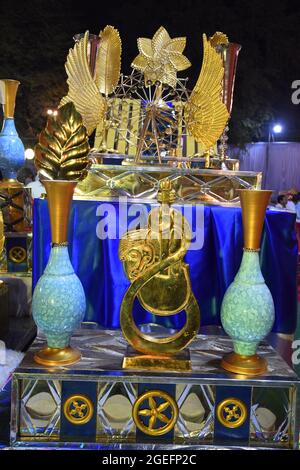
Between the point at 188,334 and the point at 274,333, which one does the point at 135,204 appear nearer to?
the point at 188,334

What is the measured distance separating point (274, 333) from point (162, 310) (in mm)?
648

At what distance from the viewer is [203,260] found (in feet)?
6.19

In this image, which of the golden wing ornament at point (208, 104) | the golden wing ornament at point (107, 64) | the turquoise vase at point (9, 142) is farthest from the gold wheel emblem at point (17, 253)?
the golden wing ornament at point (208, 104)

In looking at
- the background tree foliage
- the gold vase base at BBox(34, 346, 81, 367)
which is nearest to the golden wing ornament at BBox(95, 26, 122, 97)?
the gold vase base at BBox(34, 346, 81, 367)

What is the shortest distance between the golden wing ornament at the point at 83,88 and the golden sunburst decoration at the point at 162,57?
23 centimetres

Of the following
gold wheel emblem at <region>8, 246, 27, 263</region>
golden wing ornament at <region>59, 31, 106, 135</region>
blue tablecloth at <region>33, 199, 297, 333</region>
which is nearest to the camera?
blue tablecloth at <region>33, 199, 297, 333</region>

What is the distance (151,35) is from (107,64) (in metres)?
7.13

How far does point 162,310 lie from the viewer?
4.81 feet

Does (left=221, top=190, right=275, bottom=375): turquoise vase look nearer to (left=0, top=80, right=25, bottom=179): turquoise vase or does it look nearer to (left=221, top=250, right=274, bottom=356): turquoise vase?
(left=221, top=250, right=274, bottom=356): turquoise vase

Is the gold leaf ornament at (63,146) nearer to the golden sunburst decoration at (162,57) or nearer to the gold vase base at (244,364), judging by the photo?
the gold vase base at (244,364)

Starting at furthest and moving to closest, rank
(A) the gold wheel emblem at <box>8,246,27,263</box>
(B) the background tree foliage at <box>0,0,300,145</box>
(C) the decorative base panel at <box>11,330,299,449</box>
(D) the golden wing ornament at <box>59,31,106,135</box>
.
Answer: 1. (B) the background tree foliage at <box>0,0,300,145</box>
2. (A) the gold wheel emblem at <box>8,246,27,263</box>
3. (D) the golden wing ornament at <box>59,31,106,135</box>
4. (C) the decorative base panel at <box>11,330,299,449</box>

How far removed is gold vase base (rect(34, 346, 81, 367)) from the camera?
1.38 metres

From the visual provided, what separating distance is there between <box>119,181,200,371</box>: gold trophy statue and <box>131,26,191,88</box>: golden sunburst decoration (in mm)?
919

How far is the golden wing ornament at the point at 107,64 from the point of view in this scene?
7.57 ft
